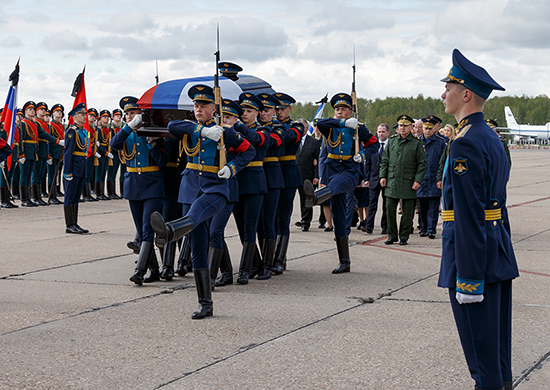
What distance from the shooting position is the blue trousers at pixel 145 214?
24.0 feet

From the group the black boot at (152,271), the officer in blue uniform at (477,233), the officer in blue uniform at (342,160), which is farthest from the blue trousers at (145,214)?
the officer in blue uniform at (477,233)

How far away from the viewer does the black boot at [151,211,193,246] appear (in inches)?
209

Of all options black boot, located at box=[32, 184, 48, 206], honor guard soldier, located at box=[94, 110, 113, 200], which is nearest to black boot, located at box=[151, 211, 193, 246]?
black boot, located at box=[32, 184, 48, 206]

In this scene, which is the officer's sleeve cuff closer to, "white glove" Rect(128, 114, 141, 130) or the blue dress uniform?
"white glove" Rect(128, 114, 141, 130)

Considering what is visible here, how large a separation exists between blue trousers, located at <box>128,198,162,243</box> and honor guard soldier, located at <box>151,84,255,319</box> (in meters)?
1.07

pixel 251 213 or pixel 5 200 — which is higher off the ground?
pixel 251 213

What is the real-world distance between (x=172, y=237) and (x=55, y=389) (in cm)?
160

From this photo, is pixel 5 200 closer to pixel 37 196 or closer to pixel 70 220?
pixel 37 196

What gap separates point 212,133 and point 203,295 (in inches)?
53.6

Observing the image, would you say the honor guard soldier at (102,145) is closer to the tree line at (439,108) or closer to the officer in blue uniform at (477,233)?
the officer in blue uniform at (477,233)

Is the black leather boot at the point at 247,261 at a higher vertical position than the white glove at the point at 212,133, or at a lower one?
lower

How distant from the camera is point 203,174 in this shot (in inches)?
245

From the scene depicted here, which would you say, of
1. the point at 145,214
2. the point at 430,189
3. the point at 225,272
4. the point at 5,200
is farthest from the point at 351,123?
the point at 5,200

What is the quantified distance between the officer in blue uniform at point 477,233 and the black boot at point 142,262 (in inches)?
168
